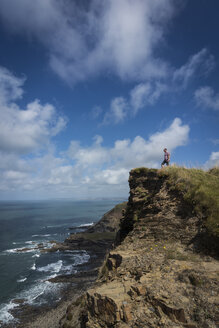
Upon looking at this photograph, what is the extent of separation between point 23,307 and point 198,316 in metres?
30.8

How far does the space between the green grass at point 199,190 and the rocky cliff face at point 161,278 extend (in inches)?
25.8

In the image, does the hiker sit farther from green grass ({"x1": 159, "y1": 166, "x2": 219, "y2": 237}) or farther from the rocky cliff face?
the rocky cliff face

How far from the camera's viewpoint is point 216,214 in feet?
37.9

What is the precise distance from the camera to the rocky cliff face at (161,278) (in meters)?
7.77

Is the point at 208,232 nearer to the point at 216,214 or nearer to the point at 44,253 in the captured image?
the point at 216,214

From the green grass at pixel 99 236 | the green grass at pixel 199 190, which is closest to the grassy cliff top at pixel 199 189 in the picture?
the green grass at pixel 199 190

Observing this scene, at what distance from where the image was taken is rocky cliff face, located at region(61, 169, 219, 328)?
7.77 meters

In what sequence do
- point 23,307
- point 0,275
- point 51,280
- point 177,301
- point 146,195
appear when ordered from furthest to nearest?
point 0,275 < point 51,280 < point 23,307 < point 146,195 < point 177,301

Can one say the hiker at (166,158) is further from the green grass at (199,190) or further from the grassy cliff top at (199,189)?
the green grass at (199,190)

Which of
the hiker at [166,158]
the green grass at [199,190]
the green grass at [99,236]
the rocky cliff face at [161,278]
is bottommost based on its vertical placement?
the green grass at [99,236]

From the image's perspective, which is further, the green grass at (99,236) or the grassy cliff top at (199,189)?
the green grass at (99,236)

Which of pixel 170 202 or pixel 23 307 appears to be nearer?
pixel 170 202

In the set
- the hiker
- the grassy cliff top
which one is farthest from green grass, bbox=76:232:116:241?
the grassy cliff top

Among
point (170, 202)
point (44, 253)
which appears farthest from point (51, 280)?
point (170, 202)
